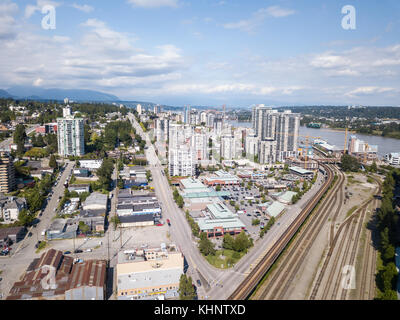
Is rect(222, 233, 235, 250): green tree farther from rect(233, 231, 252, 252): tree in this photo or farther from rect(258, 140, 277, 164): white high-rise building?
rect(258, 140, 277, 164): white high-rise building

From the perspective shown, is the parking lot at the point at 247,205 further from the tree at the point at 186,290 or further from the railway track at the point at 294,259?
the tree at the point at 186,290

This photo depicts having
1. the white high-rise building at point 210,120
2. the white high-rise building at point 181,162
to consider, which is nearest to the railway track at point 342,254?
the white high-rise building at point 181,162

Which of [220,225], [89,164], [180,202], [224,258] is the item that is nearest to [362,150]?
[180,202]

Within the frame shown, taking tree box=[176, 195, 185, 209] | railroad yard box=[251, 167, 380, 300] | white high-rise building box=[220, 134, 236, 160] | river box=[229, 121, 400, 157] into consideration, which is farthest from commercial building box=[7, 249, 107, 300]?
river box=[229, 121, 400, 157]

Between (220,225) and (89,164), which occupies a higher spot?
(89,164)

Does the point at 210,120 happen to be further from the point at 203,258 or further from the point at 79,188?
the point at 203,258
